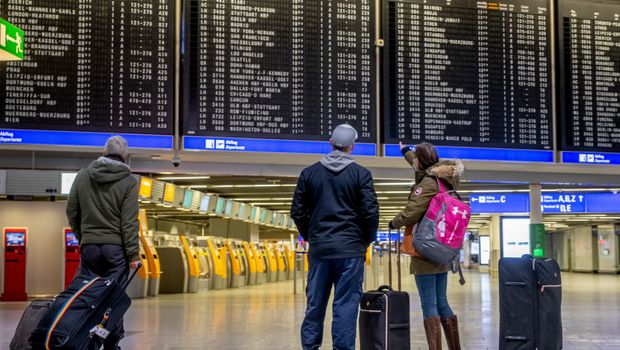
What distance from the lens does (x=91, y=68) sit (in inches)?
368

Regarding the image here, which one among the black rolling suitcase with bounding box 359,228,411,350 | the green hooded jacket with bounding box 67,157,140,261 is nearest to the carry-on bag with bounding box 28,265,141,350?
the green hooded jacket with bounding box 67,157,140,261

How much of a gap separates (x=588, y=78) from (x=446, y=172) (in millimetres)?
5996

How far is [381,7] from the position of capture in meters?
10.1

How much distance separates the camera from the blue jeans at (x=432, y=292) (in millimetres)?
5305

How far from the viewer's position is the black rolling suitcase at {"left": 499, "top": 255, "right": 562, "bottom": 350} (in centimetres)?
559

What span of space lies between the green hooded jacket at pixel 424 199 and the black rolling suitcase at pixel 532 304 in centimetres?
61

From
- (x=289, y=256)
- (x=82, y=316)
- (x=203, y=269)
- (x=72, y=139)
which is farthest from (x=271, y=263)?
(x=82, y=316)

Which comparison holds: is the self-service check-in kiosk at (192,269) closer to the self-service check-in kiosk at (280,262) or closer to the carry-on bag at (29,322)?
the self-service check-in kiosk at (280,262)

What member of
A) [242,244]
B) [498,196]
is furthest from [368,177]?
[242,244]

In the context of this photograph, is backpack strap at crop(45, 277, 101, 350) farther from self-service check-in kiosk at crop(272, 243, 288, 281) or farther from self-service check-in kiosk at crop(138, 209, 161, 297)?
self-service check-in kiosk at crop(272, 243, 288, 281)

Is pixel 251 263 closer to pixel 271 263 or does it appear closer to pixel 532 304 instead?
pixel 271 263

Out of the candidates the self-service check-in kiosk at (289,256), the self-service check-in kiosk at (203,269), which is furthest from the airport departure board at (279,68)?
the self-service check-in kiosk at (289,256)

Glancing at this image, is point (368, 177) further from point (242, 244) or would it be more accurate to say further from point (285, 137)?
point (242, 244)

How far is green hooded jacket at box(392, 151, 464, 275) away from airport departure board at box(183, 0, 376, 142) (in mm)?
4365
